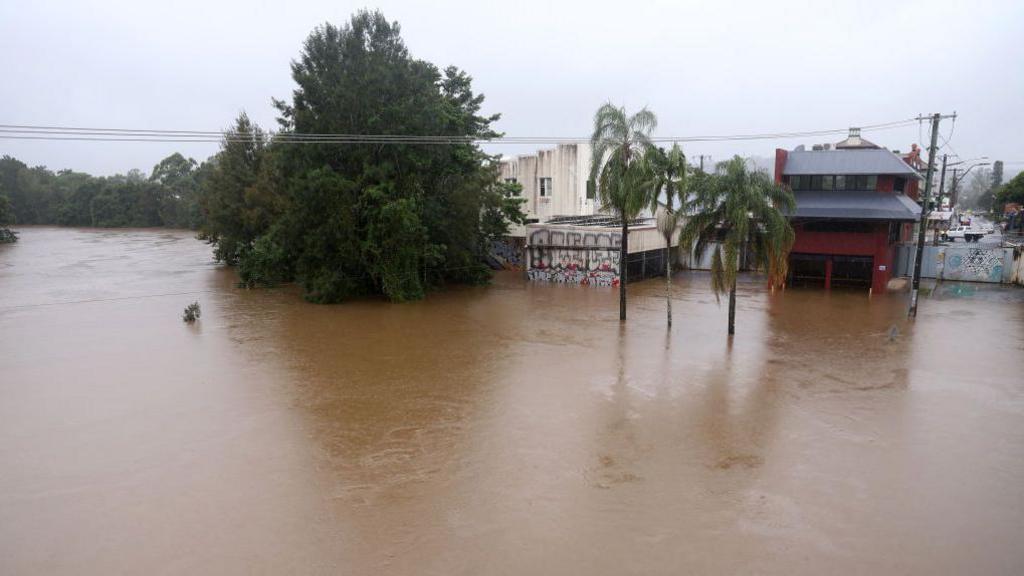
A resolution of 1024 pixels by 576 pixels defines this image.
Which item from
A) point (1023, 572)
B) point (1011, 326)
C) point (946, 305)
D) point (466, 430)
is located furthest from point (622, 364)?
point (946, 305)

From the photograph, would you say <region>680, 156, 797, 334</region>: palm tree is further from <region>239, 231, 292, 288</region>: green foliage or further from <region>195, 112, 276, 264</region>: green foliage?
<region>195, 112, 276, 264</region>: green foliage

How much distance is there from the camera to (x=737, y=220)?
19938 millimetres

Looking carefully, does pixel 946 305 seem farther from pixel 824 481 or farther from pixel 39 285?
pixel 39 285

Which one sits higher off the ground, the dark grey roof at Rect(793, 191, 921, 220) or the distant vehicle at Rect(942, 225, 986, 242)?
the dark grey roof at Rect(793, 191, 921, 220)

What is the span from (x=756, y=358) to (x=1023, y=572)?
422 inches

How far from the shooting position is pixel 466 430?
13000 millimetres

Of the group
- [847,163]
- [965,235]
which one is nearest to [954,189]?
[965,235]

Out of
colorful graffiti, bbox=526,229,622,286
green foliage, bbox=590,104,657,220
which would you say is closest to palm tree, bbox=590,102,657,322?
green foliage, bbox=590,104,657,220

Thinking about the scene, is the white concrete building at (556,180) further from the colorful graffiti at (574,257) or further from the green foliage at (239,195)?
the green foliage at (239,195)

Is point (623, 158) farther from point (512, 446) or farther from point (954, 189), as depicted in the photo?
point (954, 189)

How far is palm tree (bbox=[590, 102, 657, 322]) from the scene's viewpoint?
21.6m

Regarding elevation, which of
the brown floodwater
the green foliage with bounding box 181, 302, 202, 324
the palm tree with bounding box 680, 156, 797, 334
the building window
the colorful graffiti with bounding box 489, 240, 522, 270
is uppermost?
the building window

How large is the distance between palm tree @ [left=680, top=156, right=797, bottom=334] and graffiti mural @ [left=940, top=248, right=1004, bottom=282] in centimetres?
1987

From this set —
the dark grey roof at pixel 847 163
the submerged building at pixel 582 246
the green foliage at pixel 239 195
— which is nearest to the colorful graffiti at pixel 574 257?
the submerged building at pixel 582 246
